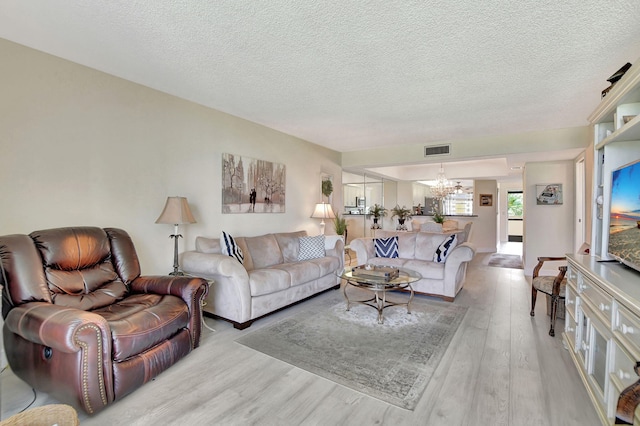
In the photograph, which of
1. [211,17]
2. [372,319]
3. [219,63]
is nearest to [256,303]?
[372,319]

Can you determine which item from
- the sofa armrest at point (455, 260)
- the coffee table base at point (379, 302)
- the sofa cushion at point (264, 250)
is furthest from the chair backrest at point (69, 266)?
the sofa armrest at point (455, 260)

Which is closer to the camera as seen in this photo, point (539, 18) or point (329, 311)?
point (539, 18)

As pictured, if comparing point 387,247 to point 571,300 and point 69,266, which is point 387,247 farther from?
point 69,266

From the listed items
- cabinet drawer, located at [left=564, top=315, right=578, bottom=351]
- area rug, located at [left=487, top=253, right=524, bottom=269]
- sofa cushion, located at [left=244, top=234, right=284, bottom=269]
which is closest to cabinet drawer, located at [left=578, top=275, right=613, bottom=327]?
cabinet drawer, located at [left=564, top=315, right=578, bottom=351]

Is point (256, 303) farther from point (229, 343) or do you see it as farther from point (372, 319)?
point (372, 319)

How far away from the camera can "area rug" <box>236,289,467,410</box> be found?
2.16 metres

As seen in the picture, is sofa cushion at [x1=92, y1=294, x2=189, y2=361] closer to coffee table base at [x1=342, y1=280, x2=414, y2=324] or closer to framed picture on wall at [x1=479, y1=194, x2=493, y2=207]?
coffee table base at [x1=342, y1=280, x2=414, y2=324]

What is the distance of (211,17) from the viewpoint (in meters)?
1.96

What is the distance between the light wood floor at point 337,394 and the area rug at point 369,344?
97 millimetres

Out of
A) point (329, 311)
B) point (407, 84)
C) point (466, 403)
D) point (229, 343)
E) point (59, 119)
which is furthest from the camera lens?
point (329, 311)

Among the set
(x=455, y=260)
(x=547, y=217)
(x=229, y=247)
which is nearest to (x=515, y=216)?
(x=547, y=217)

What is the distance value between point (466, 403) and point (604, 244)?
1710 millimetres

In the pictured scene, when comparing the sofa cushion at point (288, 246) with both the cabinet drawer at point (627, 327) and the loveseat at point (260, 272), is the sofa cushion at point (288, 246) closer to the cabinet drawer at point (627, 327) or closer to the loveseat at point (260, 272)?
the loveseat at point (260, 272)

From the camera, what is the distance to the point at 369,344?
2732mm
